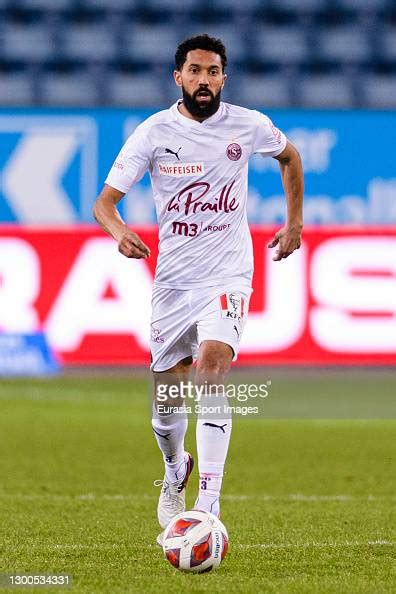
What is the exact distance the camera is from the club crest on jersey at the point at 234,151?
4871 mm

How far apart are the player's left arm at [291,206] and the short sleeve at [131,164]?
56 cm

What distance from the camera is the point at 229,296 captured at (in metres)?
4.79

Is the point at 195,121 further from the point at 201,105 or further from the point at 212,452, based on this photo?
the point at 212,452

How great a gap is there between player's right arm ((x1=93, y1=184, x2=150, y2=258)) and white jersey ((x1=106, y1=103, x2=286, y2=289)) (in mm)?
52

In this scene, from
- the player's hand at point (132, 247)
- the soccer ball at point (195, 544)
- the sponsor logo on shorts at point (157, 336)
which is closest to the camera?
the soccer ball at point (195, 544)

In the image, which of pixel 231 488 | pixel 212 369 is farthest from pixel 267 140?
pixel 231 488

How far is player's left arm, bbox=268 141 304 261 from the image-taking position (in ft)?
16.2

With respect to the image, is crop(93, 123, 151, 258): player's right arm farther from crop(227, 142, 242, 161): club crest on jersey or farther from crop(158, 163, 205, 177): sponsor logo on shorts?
crop(227, 142, 242, 161): club crest on jersey

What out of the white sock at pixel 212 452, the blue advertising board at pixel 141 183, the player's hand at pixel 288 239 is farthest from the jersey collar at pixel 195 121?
the blue advertising board at pixel 141 183

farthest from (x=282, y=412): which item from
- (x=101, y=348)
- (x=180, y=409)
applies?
(x=180, y=409)

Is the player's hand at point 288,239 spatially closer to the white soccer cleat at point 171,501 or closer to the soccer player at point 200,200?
the soccer player at point 200,200

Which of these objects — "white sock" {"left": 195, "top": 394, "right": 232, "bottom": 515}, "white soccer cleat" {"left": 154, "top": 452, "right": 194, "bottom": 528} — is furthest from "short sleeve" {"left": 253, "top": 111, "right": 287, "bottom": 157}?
"white soccer cleat" {"left": 154, "top": 452, "right": 194, "bottom": 528}

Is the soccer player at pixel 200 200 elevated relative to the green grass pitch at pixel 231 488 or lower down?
elevated

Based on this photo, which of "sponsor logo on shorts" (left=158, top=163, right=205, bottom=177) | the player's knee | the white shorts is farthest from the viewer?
"sponsor logo on shorts" (left=158, top=163, right=205, bottom=177)
